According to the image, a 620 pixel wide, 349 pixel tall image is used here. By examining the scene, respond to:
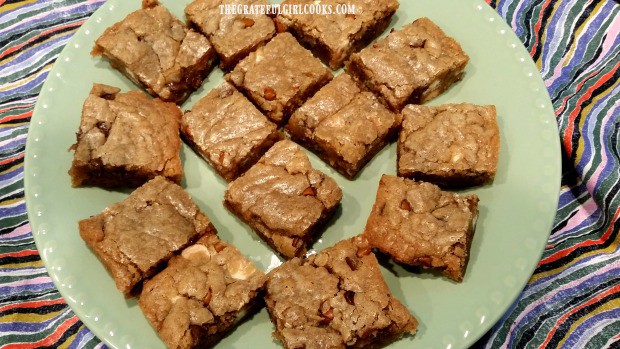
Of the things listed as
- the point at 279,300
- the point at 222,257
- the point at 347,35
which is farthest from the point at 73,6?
the point at 279,300

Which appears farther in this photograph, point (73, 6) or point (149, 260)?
point (73, 6)

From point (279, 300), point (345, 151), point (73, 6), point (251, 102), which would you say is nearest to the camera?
point (279, 300)

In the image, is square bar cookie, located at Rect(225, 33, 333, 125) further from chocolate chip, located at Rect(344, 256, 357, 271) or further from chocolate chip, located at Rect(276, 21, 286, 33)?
chocolate chip, located at Rect(344, 256, 357, 271)

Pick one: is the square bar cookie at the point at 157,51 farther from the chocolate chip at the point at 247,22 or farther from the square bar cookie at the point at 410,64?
the square bar cookie at the point at 410,64

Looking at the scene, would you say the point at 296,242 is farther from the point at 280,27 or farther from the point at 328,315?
the point at 280,27

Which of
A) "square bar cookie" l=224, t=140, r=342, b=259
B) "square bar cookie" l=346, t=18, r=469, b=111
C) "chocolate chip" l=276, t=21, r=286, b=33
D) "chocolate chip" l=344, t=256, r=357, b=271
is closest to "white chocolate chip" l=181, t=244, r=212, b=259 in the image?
"square bar cookie" l=224, t=140, r=342, b=259

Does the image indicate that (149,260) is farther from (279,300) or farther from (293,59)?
(293,59)
